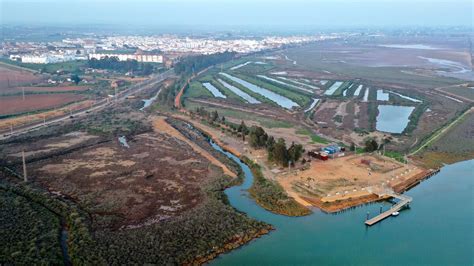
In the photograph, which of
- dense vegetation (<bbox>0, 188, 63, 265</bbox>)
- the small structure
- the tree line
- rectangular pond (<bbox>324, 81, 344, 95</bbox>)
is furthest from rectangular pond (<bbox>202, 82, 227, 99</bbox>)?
dense vegetation (<bbox>0, 188, 63, 265</bbox>)

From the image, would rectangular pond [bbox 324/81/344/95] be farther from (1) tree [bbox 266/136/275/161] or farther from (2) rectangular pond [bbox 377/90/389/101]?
(1) tree [bbox 266/136/275/161]

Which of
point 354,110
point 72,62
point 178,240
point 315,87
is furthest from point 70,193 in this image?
point 72,62

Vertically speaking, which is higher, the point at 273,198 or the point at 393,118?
the point at 393,118

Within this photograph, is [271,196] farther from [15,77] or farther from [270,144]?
[15,77]

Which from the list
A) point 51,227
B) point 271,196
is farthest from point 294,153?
point 51,227

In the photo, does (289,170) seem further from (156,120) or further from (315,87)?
(315,87)

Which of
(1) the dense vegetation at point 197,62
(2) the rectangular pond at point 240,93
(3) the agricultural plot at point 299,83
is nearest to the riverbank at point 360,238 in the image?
(2) the rectangular pond at point 240,93
